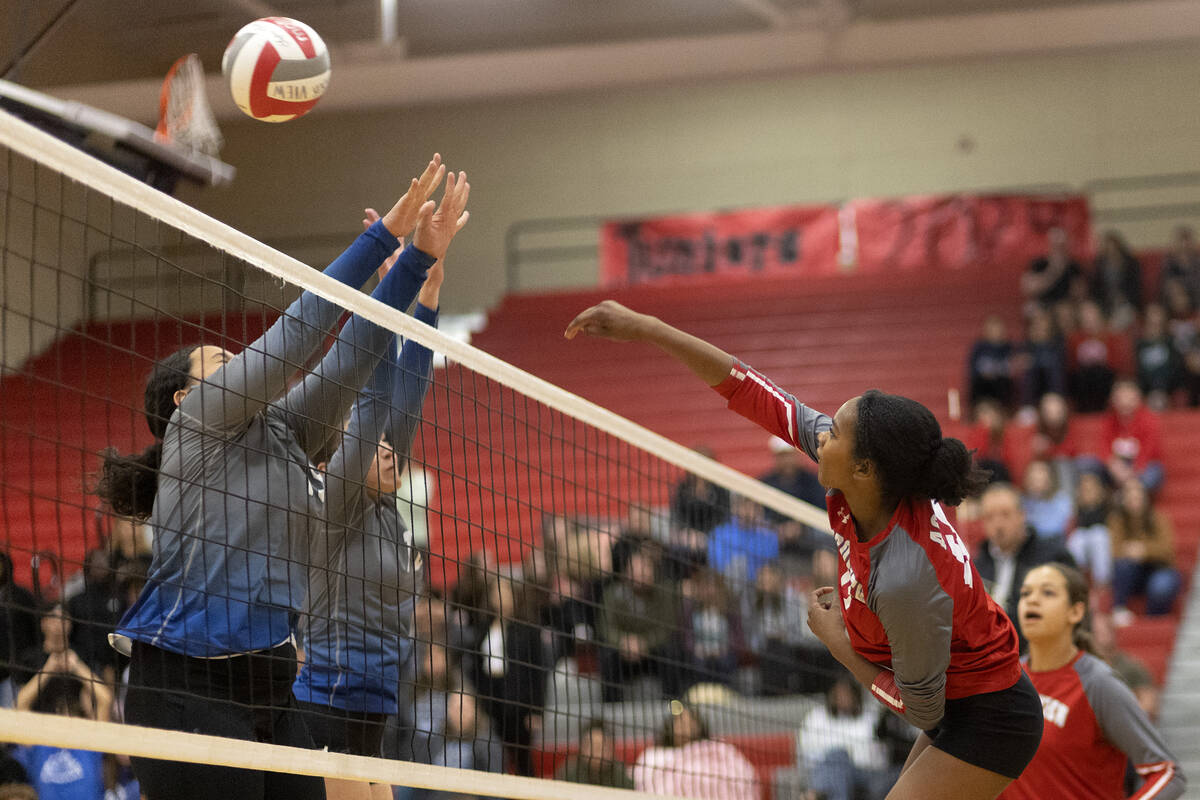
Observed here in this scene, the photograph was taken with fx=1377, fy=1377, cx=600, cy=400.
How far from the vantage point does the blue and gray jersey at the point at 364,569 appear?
13.7 feet

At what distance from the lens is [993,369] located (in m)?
15.2

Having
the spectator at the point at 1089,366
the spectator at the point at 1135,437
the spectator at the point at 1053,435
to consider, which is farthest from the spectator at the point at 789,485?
the spectator at the point at 1089,366

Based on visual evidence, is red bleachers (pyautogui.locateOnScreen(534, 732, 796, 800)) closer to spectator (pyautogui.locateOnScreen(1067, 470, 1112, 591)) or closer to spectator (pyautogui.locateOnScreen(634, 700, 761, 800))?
spectator (pyautogui.locateOnScreen(634, 700, 761, 800))

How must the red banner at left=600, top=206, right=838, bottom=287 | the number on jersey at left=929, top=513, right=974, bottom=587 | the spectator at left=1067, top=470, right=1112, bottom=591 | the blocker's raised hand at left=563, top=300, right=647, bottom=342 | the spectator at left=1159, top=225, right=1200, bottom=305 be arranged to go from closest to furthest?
the number on jersey at left=929, top=513, right=974, bottom=587
the blocker's raised hand at left=563, top=300, right=647, bottom=342
the spectator at left=1067, top=470, right=1112, bottom=591
the spectator at left=1159, top=225, right=1200, bottom=305
the red banner at left=600, top=206, right=838, bottom=287

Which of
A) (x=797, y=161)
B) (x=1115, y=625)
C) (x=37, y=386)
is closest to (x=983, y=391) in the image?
(x=1115, y=625)

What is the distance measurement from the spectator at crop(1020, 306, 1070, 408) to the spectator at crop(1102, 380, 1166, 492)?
2.38 ft

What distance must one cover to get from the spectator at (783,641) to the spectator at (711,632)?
0.14 metres

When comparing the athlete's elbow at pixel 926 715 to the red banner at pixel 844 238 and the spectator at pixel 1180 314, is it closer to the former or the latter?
the spectator at pixel 1180 314

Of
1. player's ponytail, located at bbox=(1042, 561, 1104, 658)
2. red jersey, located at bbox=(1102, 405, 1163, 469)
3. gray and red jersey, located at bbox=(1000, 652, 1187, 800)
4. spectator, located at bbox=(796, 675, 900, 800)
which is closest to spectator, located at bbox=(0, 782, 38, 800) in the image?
spectator, located at bbox=(796, 675, 900, 800)

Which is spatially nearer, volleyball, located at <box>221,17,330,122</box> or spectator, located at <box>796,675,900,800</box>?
volleyball, located at <box>221,17,330,122</box>

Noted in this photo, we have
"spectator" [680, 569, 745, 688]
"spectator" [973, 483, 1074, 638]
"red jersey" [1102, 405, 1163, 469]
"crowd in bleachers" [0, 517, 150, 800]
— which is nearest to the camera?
"spectator" [973, 483, 1074, 638]

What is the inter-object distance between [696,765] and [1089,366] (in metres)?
8.89

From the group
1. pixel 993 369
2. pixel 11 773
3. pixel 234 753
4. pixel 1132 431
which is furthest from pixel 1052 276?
pixel 234 753

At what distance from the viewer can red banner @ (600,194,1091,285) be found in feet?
60.4
